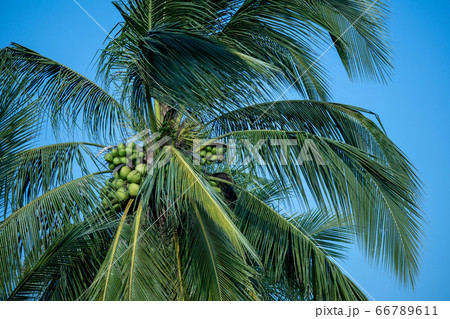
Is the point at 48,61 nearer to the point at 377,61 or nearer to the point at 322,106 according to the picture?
the point at 322,106

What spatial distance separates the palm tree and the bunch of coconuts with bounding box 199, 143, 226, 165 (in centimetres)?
3

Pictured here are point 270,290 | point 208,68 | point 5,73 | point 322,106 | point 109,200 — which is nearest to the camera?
point 208,68

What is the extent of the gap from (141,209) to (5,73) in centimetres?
183

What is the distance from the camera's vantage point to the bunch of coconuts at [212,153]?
17.0ft

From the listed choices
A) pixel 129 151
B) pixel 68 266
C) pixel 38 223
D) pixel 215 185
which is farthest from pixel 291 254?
pixel 38 223

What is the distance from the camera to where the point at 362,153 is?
467 cm

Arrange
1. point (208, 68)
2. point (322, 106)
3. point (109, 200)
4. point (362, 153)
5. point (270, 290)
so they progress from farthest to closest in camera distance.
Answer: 1. point (270, 290)
2. point (322, 106)
3. point (109, 200)
4. point (362, 153)
5. point (208, 68)

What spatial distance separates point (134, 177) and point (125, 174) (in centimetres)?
12

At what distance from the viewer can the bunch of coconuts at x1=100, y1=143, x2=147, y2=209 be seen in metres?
4.92

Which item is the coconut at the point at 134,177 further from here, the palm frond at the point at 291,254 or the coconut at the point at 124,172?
the palm frond at the point at 291,254

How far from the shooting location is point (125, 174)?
16.3 ft
